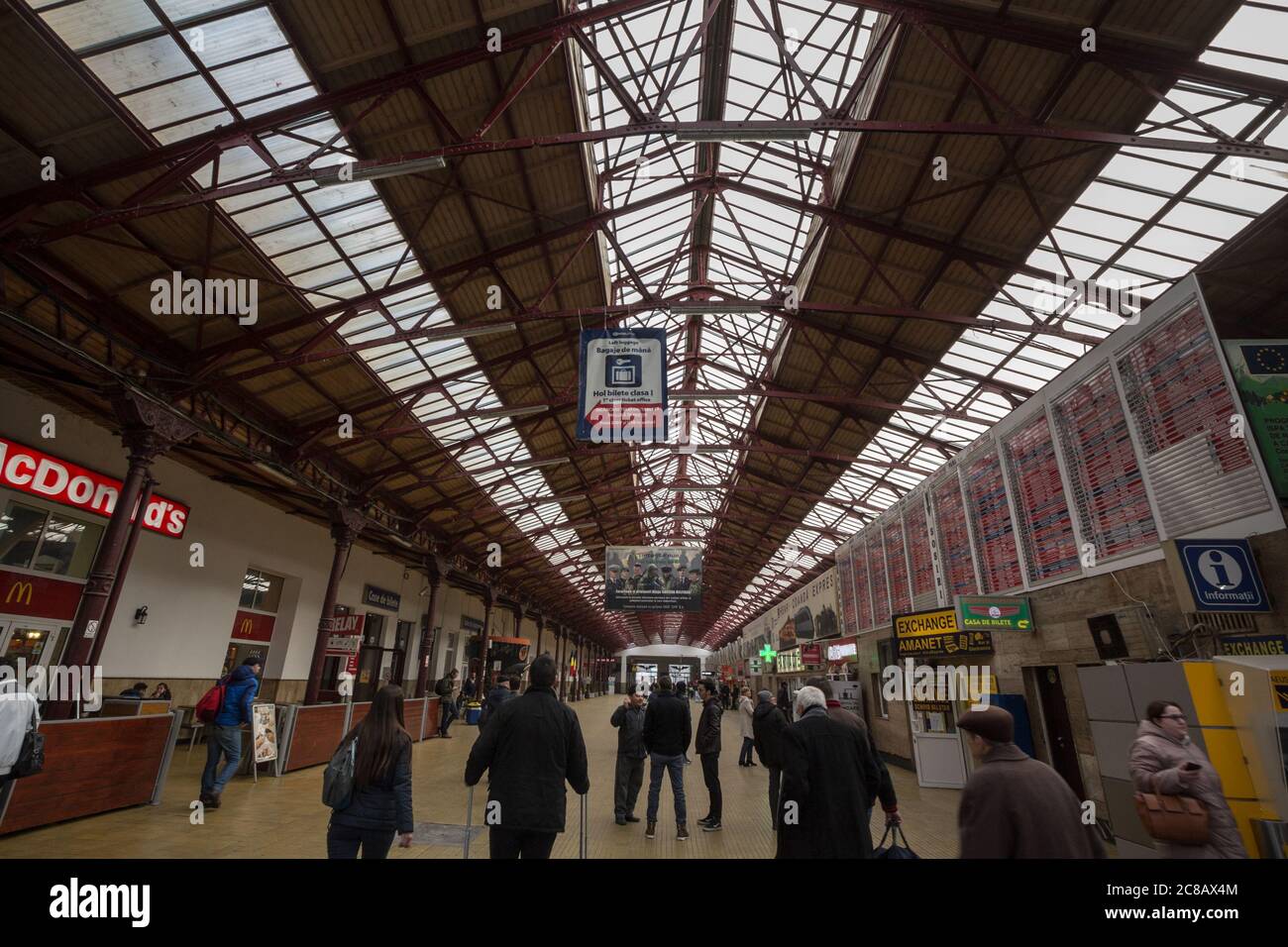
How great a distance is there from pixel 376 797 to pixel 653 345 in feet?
23.7

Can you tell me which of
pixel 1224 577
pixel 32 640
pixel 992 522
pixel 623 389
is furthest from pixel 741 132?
pixel 32 640

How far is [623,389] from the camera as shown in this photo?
8.82 meters

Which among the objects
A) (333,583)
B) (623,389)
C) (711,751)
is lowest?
(711,751)

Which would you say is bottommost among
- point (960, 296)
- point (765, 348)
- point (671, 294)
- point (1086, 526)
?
point (1086, 526)

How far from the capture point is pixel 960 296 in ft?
37.8

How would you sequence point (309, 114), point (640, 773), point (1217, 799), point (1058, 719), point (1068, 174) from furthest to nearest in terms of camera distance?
point (1058, 719) → point (1068, 174) → point (640, 773) → point (309, 114) → point (1217, 799)

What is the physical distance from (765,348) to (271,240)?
11.8 meters

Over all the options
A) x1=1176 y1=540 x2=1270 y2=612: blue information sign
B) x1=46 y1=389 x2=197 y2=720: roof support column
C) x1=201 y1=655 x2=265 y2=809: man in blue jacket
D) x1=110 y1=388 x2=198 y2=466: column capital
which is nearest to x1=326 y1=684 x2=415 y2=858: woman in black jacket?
x1=201 y1=655 x2=265 y2=809: man in blue jacket

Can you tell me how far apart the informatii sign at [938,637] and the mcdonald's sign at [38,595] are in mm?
16562

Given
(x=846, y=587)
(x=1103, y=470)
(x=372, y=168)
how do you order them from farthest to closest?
1. (x=846, y=587)
2. (x=1103, y=470)
3. (x=372, y=168)

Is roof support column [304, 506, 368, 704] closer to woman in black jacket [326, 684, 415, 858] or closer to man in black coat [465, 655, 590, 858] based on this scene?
woman in black jacket [326, 684, 415, 858]

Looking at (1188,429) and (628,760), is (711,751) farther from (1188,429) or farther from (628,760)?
(1188,429)
